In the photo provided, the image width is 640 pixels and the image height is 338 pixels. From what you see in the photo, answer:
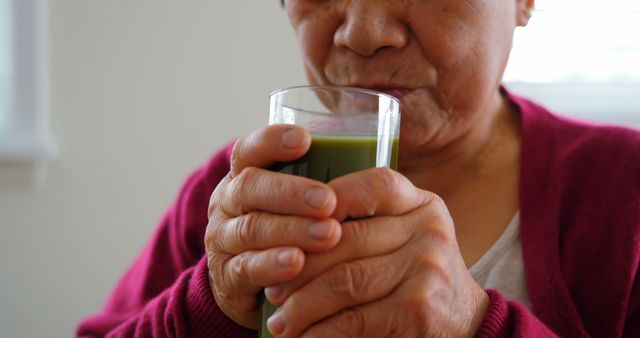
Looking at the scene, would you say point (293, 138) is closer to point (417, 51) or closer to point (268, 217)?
point (268, 217)

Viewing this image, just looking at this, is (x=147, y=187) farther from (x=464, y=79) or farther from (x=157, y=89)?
(x=464, y=79)

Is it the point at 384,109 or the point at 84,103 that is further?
the point at 84,103

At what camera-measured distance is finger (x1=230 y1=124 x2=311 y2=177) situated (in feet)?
2.04

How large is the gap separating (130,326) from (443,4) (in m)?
0.65

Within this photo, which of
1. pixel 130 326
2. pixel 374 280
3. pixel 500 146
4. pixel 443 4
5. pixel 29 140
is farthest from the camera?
pixel 29 140

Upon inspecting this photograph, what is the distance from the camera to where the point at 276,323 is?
25.3 inches

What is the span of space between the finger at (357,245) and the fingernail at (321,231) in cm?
2

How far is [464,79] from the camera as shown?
930mm

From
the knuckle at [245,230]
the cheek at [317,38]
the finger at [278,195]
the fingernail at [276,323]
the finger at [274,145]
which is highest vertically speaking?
the cheek at [317,38]

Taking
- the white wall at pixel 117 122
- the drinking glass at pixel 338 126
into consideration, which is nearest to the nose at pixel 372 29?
the drinking glass at pixel 338 126

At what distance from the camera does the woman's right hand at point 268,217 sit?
1.99 ft

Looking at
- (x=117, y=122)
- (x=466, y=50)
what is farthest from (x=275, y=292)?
(x=117, y=122)

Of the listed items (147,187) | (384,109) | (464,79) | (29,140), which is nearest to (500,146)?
(464,79)

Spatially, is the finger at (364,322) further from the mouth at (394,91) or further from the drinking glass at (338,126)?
the mouth at (394,91)
